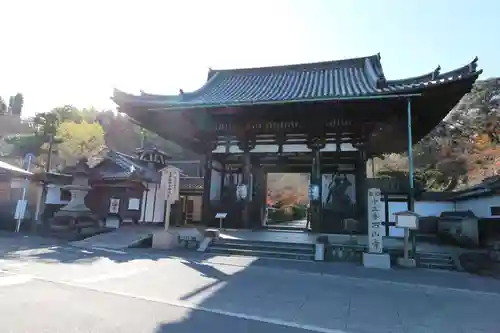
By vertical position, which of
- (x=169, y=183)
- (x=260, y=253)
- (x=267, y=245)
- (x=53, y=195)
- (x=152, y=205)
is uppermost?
(x=169, y=183)

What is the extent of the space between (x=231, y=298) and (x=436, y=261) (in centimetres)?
694

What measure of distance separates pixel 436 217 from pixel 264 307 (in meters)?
12.9

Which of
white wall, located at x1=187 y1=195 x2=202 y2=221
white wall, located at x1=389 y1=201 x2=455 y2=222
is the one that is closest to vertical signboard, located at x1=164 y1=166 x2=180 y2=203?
white wall, located at x1=389 y1=201 x2=455 y2=222

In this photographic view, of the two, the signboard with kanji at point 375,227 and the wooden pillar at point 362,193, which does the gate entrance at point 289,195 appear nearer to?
the wooden pillar at point 362,193

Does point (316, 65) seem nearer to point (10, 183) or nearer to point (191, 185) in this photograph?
point (191, 185)

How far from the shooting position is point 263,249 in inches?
411

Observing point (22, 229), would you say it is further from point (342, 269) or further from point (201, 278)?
point (342, 269)

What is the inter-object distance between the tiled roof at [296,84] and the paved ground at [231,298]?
590 cm

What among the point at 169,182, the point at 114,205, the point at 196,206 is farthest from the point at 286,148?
the point at 196,206

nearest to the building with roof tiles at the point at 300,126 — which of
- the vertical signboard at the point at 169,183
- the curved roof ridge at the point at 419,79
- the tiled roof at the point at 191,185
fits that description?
the curved roof ridge at the point at 419,79

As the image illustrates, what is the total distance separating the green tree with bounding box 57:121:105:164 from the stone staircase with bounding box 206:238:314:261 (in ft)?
91.5

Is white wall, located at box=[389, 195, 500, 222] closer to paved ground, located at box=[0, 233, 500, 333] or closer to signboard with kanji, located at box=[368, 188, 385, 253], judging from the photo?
signboard with kanji, located at box=[368, 188, 385, 253]

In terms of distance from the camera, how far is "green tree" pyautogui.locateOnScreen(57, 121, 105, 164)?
34.1 meters

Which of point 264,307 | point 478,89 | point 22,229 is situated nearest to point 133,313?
point 264,307
